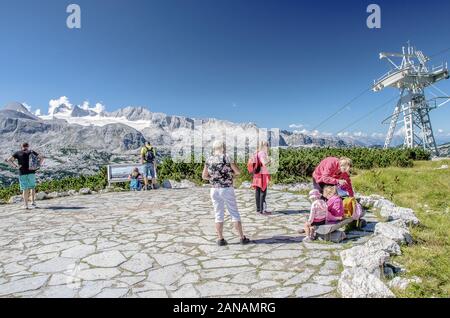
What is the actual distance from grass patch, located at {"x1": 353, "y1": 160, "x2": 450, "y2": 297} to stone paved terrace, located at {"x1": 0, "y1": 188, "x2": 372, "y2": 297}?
1.24 m

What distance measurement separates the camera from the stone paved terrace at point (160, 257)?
Answer: 218 inches

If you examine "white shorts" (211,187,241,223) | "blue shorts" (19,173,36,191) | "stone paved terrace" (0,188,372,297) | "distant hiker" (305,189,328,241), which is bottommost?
"stone paved terrace" (0,188,372,297)

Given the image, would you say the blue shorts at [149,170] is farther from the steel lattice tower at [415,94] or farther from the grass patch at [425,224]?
the steel lattice tower at [415,94]

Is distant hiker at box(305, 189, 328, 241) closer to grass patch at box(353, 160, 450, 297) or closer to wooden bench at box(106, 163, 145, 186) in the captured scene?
grass patch at box(353, 160, 450, 297)

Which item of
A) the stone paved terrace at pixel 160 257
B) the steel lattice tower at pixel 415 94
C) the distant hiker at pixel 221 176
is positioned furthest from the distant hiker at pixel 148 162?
the steel lattice tower at pixel 415 94

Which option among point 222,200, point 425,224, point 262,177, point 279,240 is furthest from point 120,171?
point 425,224

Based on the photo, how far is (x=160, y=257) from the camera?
7.03 meters

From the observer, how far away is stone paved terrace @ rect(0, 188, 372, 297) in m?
5.55

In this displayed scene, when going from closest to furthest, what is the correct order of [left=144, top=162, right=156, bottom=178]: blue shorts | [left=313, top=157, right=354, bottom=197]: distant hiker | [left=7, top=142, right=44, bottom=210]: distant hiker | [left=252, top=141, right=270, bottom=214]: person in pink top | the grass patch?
the grass patch → [left=313, top=157, right=354, bottom=197]: distant hiker → [left=252, top=141, right=270, bottom=214]: person in pink top → [left=7, top=142, right=44, bottom=210]: distant hiker → [left=144, top=162, right=156, bottom=178]: blue shorts

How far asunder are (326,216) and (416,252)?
1.83m

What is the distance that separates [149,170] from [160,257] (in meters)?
11.1

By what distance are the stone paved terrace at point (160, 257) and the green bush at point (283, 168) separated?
22.0 feet

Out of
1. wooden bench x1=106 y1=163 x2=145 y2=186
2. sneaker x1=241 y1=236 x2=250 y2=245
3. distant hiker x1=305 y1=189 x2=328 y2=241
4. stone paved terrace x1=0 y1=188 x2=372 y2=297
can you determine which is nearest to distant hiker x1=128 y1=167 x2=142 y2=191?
wooden bench x1=106 y1=163 x2=145 y2=186
